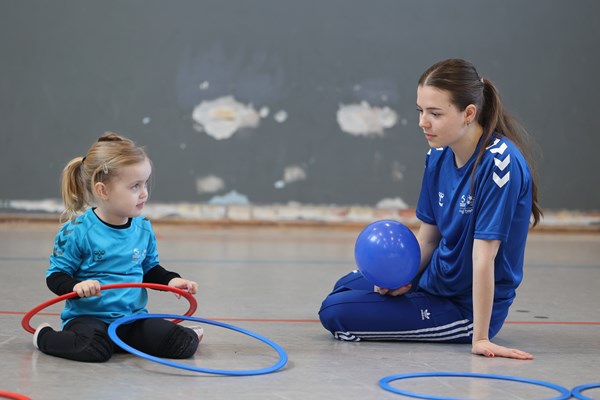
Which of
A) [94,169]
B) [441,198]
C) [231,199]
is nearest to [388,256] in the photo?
[441,198]

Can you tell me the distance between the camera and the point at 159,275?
2.57 m

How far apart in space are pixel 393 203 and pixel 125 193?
5.03 metres

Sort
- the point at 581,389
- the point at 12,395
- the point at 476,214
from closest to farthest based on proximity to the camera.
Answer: the point at 12,395 < the point at 581,389 < the point at 476,214

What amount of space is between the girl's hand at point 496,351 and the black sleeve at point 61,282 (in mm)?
1137

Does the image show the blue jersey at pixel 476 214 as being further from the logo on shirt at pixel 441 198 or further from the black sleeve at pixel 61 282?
the black sleeve at pixel 61 282

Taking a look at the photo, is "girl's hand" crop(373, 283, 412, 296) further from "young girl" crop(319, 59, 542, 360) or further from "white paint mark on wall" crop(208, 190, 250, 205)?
"white paint mark on wall" crop(208, 190, 250, 205)

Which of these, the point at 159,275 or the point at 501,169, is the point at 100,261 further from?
the point at 501,169

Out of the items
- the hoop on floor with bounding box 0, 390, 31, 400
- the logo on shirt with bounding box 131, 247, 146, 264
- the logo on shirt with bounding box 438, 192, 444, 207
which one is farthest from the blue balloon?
the hoop on floor with bounding box 0, 390, 31, 400

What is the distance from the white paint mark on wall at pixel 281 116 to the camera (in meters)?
7.19

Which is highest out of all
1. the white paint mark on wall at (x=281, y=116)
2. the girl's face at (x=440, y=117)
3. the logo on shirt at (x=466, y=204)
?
the white paint mark on wall at (x=281, y=116)

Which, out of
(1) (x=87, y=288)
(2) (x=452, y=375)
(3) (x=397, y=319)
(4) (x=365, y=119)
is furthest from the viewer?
(4) (x=365, y=119)

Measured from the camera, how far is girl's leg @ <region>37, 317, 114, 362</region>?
221 cm

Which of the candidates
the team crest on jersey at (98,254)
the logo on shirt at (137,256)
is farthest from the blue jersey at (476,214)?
the team crest on jersey at (98,254)

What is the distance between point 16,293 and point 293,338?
137 cm
